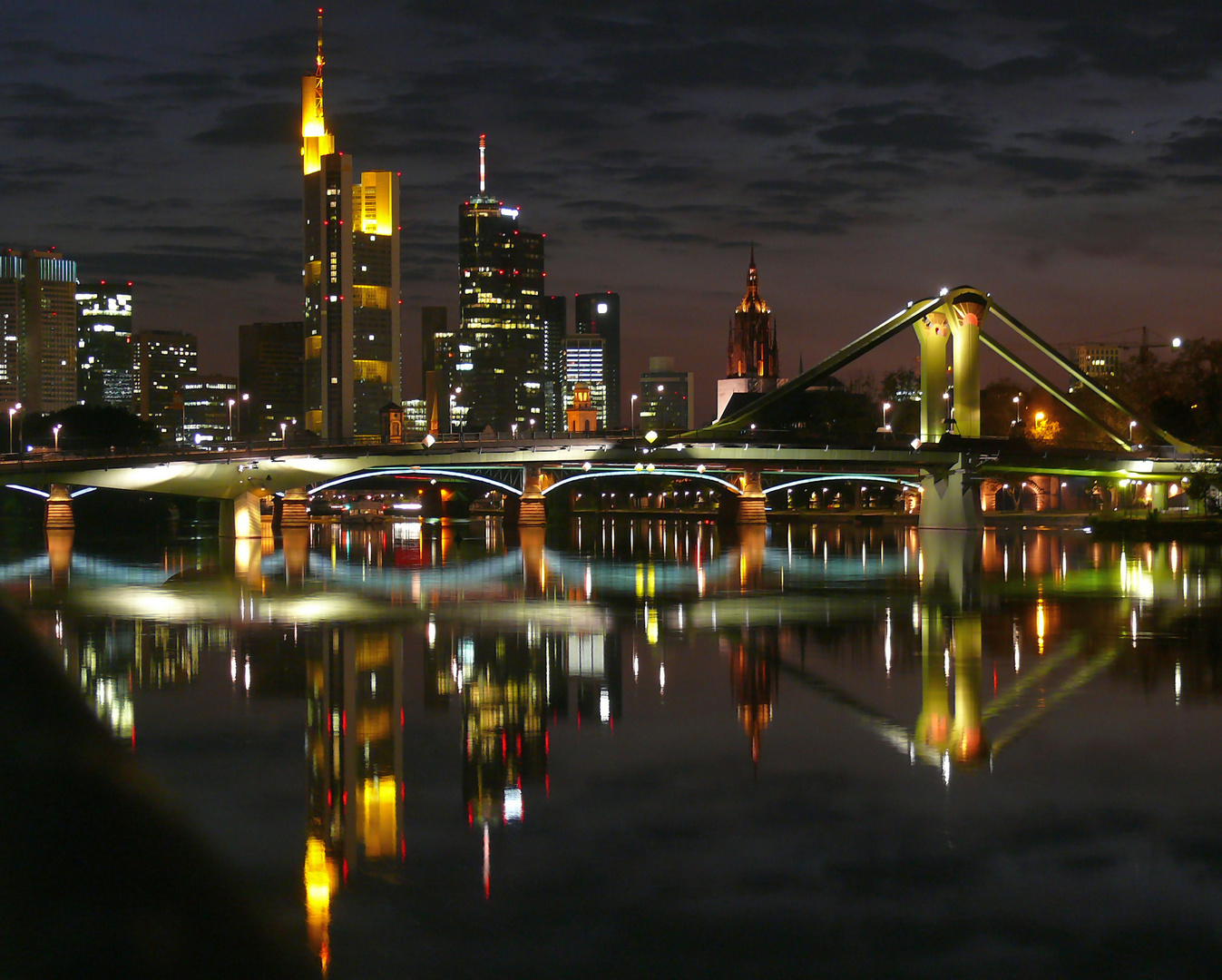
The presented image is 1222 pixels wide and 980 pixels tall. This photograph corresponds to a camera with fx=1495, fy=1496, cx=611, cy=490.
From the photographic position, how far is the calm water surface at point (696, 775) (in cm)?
1091

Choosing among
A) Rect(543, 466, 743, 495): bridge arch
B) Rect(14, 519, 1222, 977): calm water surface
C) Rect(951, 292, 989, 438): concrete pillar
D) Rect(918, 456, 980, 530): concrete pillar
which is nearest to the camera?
Rect(14, 519, 1222, 977): calm water surface

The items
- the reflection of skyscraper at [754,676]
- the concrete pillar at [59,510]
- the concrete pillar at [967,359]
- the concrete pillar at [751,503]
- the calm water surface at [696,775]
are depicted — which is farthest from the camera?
the concrete pillar at [751,503]

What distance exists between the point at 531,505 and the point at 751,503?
1667 centimetres

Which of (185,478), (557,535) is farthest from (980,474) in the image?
(185,478)

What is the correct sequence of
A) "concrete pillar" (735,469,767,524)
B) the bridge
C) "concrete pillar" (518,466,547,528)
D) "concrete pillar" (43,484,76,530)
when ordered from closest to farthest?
the bridge
"concrete pillar" (43,484,76,530)
"concrete pillar" (518,466,547,528)
"concrete pillar" (735,469,767,524)

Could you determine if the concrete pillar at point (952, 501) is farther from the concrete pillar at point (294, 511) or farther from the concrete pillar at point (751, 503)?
the concrete pillar at point (294, 511)

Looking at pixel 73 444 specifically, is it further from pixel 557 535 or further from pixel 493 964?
pixel 493 964

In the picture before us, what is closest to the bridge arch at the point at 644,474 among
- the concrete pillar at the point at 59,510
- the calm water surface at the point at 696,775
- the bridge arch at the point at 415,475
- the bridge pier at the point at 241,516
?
the bridge arch at the point at 415,475

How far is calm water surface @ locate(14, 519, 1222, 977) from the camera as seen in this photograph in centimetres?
1091

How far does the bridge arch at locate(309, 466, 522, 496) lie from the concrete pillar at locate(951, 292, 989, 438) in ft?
94.7

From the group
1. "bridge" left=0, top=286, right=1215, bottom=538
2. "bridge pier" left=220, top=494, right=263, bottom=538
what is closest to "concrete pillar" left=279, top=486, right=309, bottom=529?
"bridge" left=0, top=286, right=1215, bottom=538

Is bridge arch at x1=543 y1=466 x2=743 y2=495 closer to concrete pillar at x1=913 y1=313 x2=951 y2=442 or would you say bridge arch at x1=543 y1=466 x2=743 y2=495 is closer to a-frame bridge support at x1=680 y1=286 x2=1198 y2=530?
a-frame bridge support at x1=680 y1=286 x2=1198 y2=530

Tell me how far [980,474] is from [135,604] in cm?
5948

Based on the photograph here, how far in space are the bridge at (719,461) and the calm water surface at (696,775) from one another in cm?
4124
